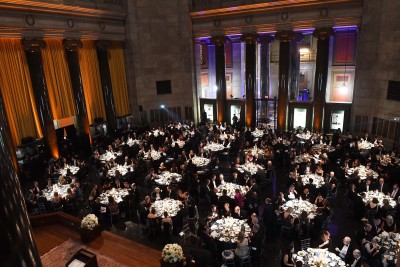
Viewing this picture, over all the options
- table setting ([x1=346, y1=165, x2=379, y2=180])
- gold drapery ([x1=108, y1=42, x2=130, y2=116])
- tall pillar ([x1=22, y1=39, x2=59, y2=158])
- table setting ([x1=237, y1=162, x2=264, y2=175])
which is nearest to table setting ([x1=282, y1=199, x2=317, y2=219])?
table setting ([x1=237, y1=162, x2=264, y2=175])

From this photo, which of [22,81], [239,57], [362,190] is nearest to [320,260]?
[362,190]

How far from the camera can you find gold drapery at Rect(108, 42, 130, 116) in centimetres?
2153

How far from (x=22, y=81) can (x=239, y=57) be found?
1741 cm

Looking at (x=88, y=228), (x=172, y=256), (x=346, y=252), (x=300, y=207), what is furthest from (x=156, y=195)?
(x=346, y=252)

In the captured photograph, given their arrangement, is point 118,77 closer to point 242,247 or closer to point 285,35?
point 285,35

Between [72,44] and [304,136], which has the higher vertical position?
[72,44]

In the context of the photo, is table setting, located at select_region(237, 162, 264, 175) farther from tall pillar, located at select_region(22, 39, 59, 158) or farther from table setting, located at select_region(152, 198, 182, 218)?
tall pillar, located at select_region(22, 39, 59, 158)

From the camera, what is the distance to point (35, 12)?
15.5 m

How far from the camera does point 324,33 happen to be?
18438 mm

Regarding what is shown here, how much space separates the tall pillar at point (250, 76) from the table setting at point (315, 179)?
33.0ft

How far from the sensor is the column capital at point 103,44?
64.8ft

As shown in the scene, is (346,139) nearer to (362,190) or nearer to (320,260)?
(362,190)

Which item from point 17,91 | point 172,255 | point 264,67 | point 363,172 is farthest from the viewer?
point 264,67

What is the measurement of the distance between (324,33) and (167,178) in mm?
13406
